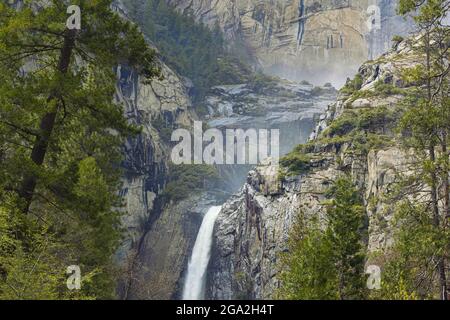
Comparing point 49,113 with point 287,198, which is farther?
point 287,198

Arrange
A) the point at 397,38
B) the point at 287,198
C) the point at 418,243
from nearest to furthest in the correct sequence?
the point at 418,243
the point at 287,198
the point at 397,38

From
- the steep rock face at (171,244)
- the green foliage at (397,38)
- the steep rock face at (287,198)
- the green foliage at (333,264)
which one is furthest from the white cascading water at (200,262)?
the green foliage at (333,264)

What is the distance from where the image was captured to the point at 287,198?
4653 cm

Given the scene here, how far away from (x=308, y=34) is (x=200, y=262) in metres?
89.8

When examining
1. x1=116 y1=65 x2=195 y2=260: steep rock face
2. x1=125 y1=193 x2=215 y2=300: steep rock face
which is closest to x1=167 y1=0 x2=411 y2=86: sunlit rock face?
x1=116 y1=65 x2=195 y2=260: steep rock face

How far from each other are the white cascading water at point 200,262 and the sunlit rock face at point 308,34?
7880 centimetres

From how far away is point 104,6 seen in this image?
14922mm

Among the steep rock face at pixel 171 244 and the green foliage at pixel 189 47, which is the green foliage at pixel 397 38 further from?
the green foliage at pixel 189 47

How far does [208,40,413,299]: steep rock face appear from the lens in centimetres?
3894

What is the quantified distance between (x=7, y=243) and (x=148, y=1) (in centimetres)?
10575

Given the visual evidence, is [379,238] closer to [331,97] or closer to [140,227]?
[140,227]

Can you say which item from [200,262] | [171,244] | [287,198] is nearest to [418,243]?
[287,198]

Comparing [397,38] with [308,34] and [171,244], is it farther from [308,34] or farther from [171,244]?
[308,34]

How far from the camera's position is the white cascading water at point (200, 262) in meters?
62.4
